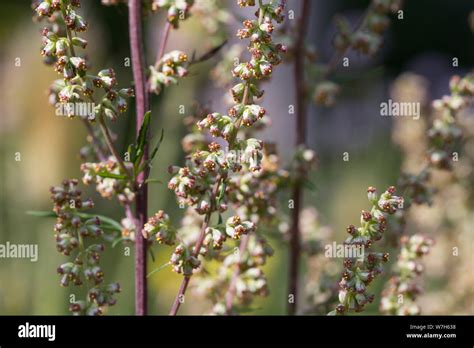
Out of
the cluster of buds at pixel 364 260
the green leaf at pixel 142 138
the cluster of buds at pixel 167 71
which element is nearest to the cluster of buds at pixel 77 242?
the green leaf at pixel 142 138

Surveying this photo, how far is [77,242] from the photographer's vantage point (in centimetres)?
276

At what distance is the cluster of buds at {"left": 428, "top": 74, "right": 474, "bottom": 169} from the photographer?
3.46 m

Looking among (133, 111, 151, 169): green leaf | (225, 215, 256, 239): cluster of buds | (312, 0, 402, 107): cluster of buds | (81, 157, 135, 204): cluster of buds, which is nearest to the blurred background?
(312, 0, 402, 107): cluster of buds

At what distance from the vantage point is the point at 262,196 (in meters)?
3.18

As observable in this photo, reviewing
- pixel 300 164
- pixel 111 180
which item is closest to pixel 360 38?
pixel 300 164

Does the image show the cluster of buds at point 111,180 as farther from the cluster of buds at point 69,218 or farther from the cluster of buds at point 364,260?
the cluster of buds at point 364,260

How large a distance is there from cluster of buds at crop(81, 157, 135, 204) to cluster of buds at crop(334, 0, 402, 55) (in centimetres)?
141

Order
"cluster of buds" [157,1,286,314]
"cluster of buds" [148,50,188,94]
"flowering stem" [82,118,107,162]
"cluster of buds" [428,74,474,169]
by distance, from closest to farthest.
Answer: "cluster of buds" [157,1,286,314]
"cluster of buds" [148,50,188,94]
"flowering stem" [82,118,107,162]
"cluster of buds" [428,74,474,169]

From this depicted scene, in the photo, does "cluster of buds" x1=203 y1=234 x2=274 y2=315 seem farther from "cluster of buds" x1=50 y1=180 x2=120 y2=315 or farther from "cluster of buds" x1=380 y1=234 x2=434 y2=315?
"cluster of buds" x1=50 y1=180 x2=120 y2=315

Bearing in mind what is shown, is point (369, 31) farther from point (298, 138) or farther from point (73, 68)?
point (73, 68)

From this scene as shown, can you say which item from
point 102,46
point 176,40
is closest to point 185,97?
point 102,46

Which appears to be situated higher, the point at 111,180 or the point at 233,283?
the point at 111,180

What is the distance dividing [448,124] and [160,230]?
1.41 metres
